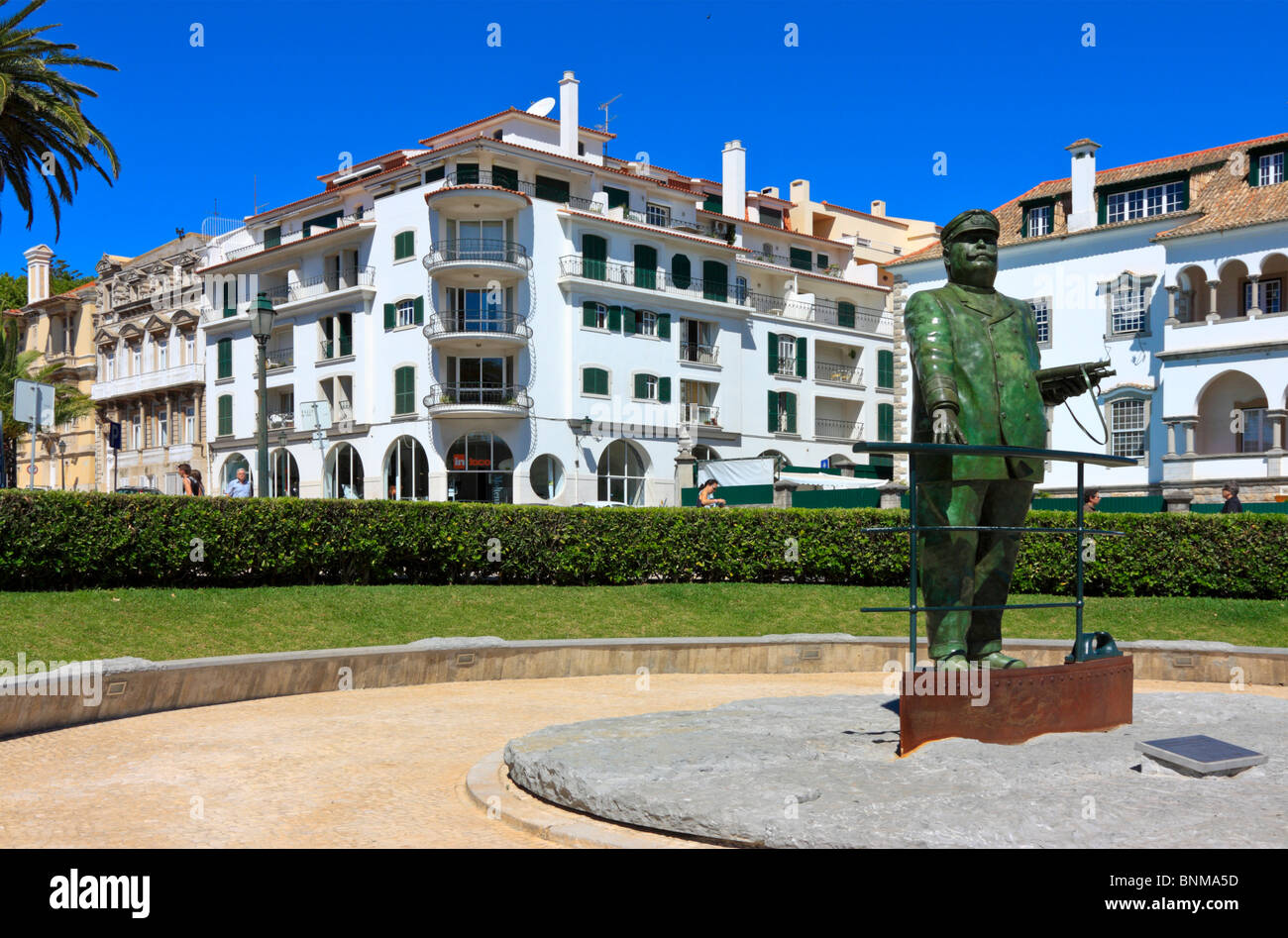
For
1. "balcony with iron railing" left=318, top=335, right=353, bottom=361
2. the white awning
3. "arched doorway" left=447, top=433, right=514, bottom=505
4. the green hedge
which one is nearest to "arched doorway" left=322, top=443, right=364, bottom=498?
→ "balcony with iron railing" left=318, top=335, right=353, bottom=361

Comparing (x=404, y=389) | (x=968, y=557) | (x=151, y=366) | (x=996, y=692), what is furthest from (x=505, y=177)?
(x=996, y=692)

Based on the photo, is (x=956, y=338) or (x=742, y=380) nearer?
(x=956, y=338)

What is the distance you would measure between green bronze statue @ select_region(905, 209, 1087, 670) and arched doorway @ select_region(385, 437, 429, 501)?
38018 millimetres

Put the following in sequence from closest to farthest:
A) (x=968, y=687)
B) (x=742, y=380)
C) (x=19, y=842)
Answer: (x=19, y=842) → (x=968, y=687) → (x=742, y=380)

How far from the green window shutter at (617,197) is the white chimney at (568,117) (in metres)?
2.17

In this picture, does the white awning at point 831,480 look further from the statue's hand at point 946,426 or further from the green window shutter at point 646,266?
the statue's hand at point 946,426

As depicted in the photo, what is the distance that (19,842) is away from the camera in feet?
18.2

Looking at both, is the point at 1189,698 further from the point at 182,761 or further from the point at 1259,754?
the point at 182,761

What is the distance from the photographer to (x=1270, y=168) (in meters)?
37.5

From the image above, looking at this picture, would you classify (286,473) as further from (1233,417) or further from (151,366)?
(1233,417)

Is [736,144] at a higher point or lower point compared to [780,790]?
higher

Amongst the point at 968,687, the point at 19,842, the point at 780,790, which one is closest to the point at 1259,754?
the point at 968,687

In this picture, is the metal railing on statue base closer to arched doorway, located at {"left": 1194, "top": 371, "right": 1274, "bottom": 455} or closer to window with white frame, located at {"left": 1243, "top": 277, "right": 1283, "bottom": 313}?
arched doorway, located at {"left": 1194, "top": 371, "right": 1274, "bottom": 455}

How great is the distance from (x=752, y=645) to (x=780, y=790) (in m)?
7.38
